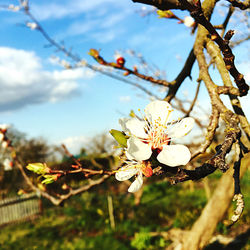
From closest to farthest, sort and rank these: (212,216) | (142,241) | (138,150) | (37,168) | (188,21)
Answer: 1. (138,150)
2. (37,168)
3. (188,21)
4. (212,216)
5. (142,241)

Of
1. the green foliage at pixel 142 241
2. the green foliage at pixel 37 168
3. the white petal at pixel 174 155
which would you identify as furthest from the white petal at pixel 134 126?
the green foliage at pixel 142 241

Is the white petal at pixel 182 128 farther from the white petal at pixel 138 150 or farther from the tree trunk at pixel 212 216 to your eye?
the tree trunk at pixel 212 216

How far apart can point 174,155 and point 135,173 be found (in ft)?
0.52

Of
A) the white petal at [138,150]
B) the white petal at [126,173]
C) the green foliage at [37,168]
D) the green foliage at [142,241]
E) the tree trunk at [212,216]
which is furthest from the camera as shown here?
the green foliage at [142,241]

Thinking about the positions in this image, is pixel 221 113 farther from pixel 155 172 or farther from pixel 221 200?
pixel 221 200

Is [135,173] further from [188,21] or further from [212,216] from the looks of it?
[212,216]

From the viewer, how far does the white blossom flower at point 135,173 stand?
800 millimetres

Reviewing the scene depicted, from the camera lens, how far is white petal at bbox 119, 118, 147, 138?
833mm

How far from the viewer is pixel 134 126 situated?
843mm

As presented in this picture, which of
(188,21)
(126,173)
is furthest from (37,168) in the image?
(188,21)

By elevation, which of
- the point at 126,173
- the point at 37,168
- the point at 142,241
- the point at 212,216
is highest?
the point at 126,173

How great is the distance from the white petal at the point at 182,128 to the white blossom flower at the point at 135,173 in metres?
0.15

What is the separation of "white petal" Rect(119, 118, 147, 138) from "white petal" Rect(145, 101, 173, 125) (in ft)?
0.25

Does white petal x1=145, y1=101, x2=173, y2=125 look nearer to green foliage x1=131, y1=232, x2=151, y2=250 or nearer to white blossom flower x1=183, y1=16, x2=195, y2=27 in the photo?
white blossom flower x1=183, y1=16, x2=195, y2=27
